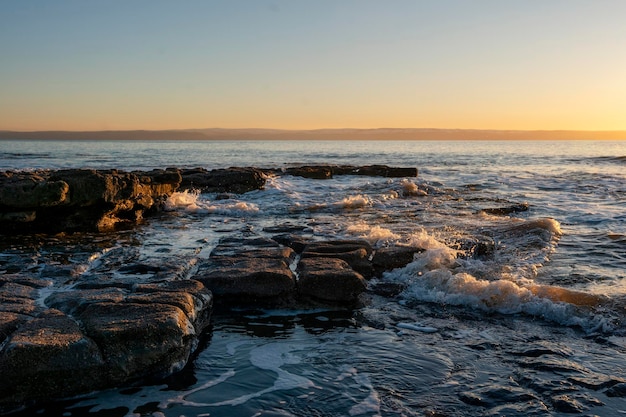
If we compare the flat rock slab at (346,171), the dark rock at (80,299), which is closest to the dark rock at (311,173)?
the flat rock slab at (346,171)

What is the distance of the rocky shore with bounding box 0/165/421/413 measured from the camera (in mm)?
4125

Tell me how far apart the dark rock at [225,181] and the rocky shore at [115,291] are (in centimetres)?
689

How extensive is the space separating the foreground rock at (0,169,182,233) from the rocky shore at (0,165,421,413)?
22 mm

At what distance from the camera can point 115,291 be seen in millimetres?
5727

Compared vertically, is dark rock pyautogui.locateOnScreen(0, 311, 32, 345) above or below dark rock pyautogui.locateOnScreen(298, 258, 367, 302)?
above

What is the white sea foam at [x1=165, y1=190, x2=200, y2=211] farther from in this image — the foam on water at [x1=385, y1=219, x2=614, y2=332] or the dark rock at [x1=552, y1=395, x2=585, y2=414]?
the dark rock at [x1=552, y1=395, x2=585, y2=414]

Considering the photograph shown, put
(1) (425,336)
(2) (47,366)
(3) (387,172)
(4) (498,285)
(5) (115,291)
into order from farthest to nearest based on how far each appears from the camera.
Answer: (3) (387,172), (4) (498,285), (5) (115,291), (1) (425,336), (2) (47,366)

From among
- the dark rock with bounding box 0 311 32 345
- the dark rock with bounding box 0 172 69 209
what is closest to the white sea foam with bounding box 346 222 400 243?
the dark rock with bounding box 0 172 69 209

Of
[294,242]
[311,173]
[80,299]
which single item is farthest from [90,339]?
[311,173]

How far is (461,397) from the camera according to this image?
13.6 feet

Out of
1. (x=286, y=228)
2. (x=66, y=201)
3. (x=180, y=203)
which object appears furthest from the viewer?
(x=180, y=203)

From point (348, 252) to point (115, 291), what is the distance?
3673mm

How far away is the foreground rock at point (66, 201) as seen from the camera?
10484 mm

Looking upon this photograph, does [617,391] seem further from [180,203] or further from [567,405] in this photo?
[180,203]
